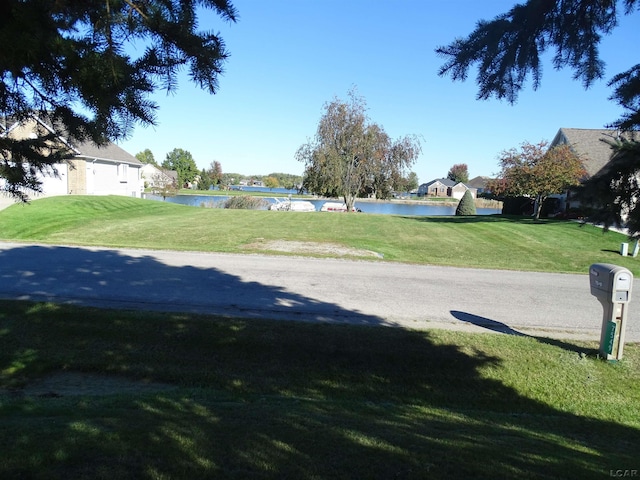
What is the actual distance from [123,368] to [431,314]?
5.24 meters

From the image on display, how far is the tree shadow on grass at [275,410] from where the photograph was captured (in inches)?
125

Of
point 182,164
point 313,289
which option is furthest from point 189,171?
point 313,289

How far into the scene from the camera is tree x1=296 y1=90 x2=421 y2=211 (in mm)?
42250

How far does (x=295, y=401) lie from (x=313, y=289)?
5.15 metres

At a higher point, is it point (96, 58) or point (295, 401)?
point (96, 58)

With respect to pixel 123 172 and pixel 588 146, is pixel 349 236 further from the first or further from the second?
pixel 123 172

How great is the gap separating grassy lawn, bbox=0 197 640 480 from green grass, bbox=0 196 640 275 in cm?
775

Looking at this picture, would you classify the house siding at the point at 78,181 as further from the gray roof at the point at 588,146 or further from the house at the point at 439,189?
the house at the point at 439,189

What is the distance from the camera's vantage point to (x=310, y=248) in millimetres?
16312

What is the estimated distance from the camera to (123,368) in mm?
5758

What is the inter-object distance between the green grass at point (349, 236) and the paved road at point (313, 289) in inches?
81.4

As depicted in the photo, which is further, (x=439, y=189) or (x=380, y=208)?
(x=439, y=189)

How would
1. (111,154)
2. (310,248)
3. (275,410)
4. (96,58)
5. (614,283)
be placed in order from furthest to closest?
(111,154) < (310,248) < (614,283) < (275,410) < (96,58)

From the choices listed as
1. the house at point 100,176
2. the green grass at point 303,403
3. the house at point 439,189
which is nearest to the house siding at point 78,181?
the house at point 100,176
